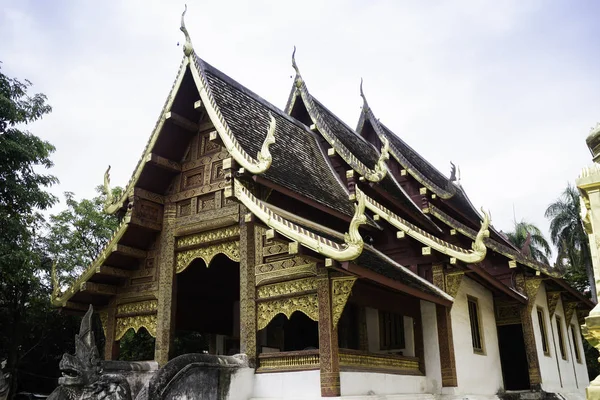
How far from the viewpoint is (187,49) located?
9008mm

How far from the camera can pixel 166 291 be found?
9.16 m

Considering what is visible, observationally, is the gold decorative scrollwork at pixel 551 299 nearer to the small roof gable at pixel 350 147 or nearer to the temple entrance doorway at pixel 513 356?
the temple entrance doorway at pixel 513 356

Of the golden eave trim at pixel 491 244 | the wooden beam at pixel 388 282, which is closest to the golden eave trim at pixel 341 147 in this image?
the golden eave trim at pixel 491 244

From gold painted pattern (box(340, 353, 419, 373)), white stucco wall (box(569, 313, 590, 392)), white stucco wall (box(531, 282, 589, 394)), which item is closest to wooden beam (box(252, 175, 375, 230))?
gold painted pattern (box(340, 353, 419, 373))

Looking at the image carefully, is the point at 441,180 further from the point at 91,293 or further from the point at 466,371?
the point at 91,293

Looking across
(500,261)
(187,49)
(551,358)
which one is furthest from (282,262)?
(551,358)

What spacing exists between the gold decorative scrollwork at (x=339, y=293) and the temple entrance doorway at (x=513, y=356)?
26.1 feet

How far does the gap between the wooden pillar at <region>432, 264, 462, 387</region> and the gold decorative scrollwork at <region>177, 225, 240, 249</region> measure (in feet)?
11.6

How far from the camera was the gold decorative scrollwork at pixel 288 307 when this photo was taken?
759 cm

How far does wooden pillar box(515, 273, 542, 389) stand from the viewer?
1152cm

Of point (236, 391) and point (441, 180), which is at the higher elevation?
point (441, 180)

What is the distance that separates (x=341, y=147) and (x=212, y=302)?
416 centimetres

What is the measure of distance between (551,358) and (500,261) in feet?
9.21

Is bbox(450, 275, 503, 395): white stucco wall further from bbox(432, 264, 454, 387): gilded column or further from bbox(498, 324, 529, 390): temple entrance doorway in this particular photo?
bbox(498, 324, 529, 390): temple entrance doorway
